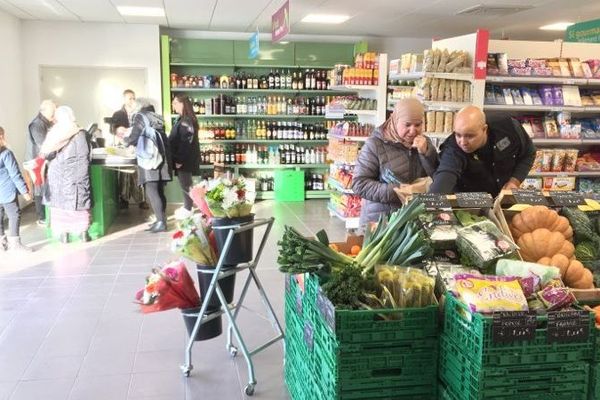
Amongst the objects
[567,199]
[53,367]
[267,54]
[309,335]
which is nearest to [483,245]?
[567,199]

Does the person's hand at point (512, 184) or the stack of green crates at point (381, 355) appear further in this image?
the person's hand at point (512, 184)

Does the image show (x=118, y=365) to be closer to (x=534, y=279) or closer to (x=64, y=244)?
(x=534, y=279)

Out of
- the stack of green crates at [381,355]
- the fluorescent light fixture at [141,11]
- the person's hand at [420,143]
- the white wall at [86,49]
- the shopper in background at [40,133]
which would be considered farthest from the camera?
the white wall at [86,49]

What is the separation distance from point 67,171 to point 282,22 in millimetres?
3259

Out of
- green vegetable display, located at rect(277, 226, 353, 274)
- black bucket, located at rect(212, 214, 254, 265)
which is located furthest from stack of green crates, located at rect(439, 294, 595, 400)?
black bucket, located at rect(212, 214, 254, 265)

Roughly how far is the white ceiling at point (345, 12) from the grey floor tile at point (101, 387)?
5571 millimetres

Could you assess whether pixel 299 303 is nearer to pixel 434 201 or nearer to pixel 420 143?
pixel 434 201

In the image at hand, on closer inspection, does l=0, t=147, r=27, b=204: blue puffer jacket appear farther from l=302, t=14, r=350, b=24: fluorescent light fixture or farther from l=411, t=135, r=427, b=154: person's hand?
l=302, t=14, r=350, b=24: fluorescent light fixture

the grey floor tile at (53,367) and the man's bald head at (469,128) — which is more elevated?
the man's bald head at (469,128)

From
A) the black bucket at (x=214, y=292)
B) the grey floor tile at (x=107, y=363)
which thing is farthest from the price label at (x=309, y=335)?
the grey floor tile at (x=107, y=363)

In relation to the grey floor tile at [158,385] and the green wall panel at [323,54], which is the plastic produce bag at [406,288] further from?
the green wall panel at [323,54]

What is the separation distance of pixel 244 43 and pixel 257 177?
254 centimetres

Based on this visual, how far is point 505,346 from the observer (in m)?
1.65

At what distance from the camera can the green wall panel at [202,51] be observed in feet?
33.2
